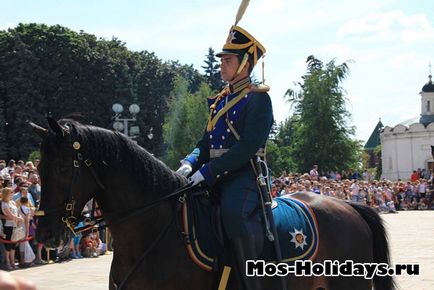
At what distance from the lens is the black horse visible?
465 centimetres

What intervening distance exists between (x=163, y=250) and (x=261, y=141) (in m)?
1.20

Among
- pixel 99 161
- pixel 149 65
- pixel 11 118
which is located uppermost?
pixel 149 65

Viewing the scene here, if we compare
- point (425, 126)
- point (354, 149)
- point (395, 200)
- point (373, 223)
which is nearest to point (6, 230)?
point (373, 223)

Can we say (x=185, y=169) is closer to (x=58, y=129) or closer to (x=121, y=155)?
(x=121, y=155)

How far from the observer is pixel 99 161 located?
4.85 meters

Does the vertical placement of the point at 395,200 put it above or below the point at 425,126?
below

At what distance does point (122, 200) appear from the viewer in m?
4.91

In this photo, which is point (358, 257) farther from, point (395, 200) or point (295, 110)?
point (295, 110)

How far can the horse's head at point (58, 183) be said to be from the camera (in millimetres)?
4586

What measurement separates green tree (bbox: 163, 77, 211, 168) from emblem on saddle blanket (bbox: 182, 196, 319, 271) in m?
55.2

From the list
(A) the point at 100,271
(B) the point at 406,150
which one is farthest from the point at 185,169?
(B) the point at 406,150

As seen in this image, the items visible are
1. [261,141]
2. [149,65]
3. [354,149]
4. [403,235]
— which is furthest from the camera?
[149,65]

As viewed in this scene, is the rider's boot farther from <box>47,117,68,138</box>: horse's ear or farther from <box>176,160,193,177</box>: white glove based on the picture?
<box>47,117,68,138</box>: horse's ear

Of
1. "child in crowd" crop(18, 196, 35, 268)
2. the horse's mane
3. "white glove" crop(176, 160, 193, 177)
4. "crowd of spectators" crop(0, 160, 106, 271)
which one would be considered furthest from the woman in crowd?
the horse's mane
